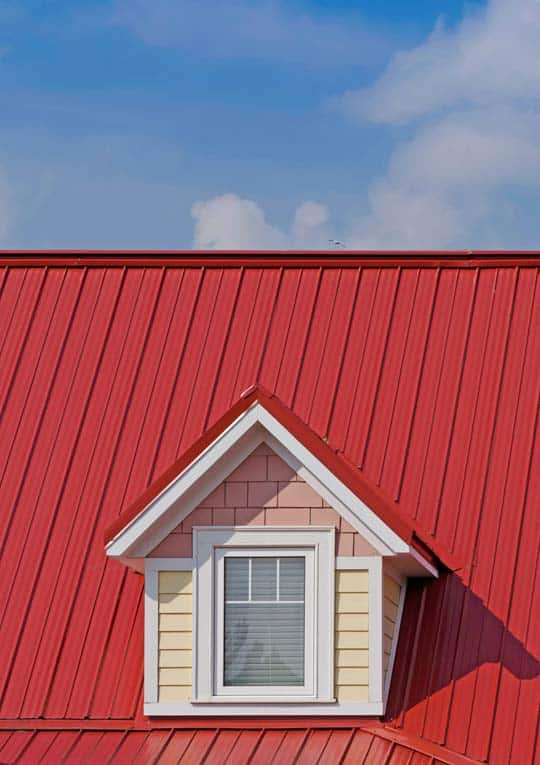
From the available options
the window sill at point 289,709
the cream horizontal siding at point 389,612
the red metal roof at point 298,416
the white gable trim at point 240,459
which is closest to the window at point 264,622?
the window sill at point 289,709

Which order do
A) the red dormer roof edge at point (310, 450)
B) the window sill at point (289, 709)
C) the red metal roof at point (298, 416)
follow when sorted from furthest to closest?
the red metal roof at point (298, 416), the window sill at point (289, 709), the red dormer roof edge at point (310, 450)

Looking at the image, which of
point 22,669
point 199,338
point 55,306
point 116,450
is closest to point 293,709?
point 22,669

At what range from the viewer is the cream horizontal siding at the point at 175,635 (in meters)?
13.1

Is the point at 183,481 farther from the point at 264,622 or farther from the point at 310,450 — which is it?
the point at 264,622

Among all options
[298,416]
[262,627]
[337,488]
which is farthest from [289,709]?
[298,416]

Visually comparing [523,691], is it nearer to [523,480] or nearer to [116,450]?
[523,480]

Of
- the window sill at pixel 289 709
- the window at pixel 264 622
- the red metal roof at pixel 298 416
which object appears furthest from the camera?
the red metal roof at pixel 298 416

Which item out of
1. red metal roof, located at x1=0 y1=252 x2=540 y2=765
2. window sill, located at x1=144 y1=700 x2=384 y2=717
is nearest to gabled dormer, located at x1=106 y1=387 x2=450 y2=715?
window sill, located at x1=144 y1=700 x2=384 y2=717

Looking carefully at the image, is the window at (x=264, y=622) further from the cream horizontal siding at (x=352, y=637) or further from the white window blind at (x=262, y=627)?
the cream horizontal siding at (x=352, y=637)

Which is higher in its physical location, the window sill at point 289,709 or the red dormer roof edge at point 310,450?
the red dormer roof edge at point 310,450

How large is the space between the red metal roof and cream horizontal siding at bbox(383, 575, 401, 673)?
0.18m

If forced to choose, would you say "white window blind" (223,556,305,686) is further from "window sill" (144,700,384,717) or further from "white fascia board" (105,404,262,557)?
"white fascia board" (105,404,262,557)

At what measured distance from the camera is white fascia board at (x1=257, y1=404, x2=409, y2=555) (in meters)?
12.8

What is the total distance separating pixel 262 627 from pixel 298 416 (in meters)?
3.00
